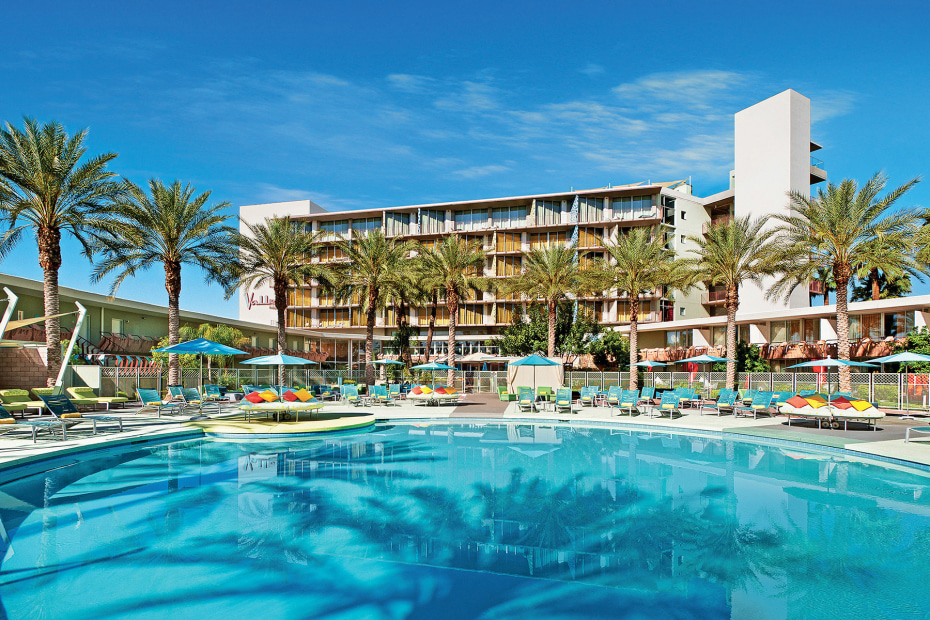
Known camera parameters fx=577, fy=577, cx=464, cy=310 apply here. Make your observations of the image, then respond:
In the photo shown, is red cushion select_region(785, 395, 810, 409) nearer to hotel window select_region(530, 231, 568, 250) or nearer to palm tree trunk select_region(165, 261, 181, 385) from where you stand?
palm tree trunk select_region(165, 261, 181, 385)

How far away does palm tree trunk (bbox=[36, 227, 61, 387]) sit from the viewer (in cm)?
2017

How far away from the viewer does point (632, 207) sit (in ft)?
175

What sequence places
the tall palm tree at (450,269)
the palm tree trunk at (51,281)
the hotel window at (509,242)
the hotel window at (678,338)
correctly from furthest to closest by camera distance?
the hotel window at (509,242), the hotel window at (678,338), the tall palm tree at (450,269), the palm tree trunk at (51,281)

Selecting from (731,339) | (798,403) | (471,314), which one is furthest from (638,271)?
(471,314)

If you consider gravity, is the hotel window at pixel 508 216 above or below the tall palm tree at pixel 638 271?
above

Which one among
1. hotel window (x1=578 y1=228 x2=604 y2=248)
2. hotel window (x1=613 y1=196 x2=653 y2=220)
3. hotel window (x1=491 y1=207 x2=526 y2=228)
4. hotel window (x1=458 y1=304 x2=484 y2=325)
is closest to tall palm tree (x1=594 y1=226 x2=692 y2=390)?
hotel window (x1=613 y1=196 x2=653 y2=220)

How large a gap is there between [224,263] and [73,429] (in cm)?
1153

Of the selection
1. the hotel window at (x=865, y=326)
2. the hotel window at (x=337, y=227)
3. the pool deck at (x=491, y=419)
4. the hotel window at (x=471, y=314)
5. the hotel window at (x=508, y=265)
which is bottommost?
the pool deck at (x=491, y=419)

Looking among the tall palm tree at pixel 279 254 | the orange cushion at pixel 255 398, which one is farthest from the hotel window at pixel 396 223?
the orange cushion at pixel 255 398

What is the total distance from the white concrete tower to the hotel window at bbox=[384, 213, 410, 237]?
30794 mm

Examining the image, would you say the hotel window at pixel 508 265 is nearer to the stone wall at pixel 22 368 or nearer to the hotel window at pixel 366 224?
the hotel window at pixel 366 224

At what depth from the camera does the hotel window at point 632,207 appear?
173 feet

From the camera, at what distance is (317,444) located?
15.6 m

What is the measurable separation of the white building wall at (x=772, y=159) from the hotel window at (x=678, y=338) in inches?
210
